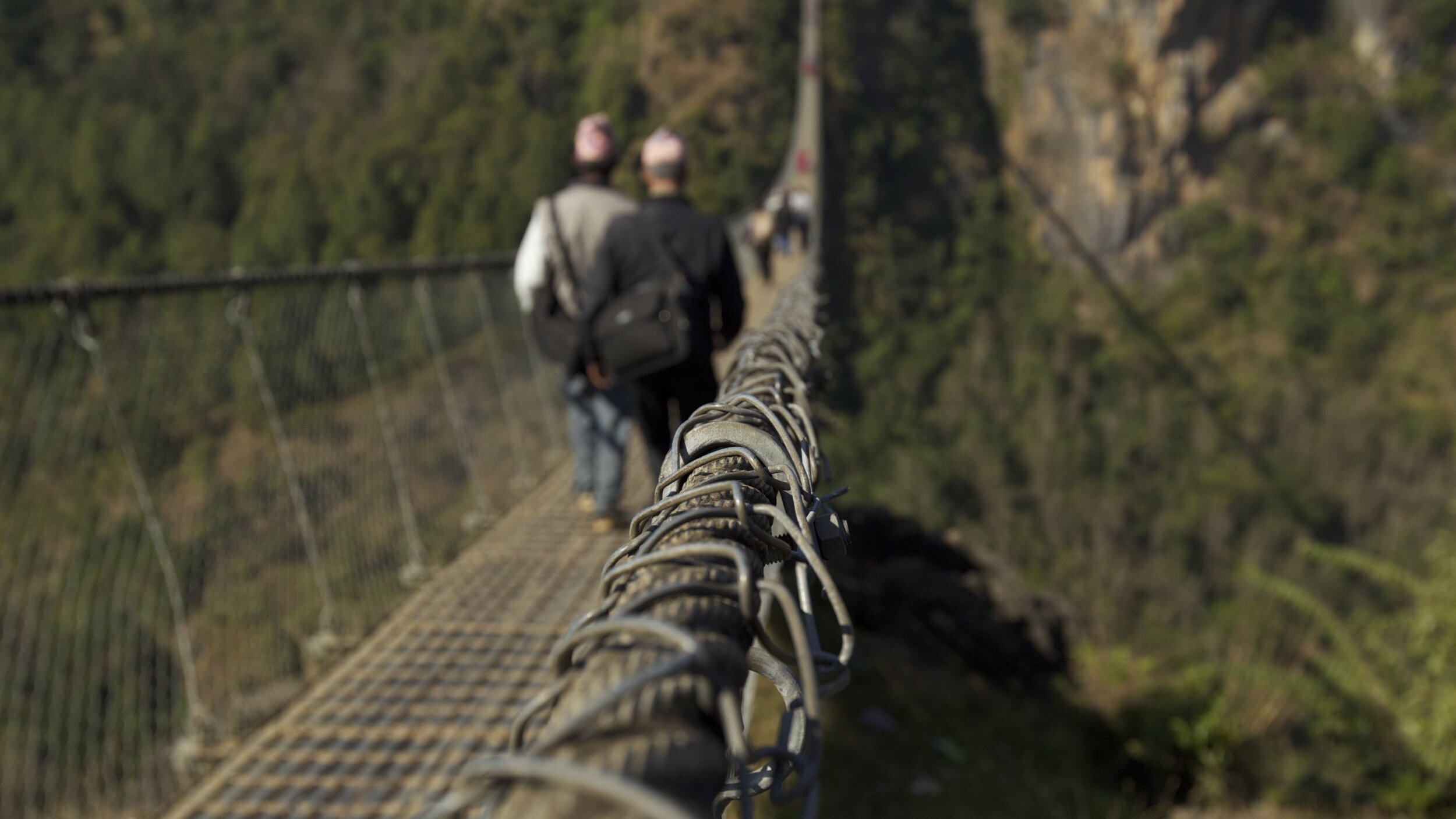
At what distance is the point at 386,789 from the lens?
212 cm

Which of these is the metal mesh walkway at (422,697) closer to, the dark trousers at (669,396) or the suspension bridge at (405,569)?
the suspension bridge at (405,569)

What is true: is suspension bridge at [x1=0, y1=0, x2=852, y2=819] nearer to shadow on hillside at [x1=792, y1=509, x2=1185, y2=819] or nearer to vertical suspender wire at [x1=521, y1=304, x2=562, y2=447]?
vertical suspender wire at [x1=521, y1=304, x2=562, y2=447]

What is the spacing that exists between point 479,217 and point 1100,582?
851 inches

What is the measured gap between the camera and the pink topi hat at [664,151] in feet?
7.90

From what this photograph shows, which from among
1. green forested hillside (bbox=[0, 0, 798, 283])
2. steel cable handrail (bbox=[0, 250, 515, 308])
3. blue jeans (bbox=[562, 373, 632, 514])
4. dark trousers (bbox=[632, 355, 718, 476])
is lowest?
blue jeans (bbox=[562, 373, 632, 514])

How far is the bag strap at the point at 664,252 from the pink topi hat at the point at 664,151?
16 centimetres

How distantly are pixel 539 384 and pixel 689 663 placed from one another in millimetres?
5008

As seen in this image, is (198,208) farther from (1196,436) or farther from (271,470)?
(271,470)

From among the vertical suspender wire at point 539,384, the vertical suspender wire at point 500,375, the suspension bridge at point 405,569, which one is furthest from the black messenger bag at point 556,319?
the vertical suspender wire at point 539,384

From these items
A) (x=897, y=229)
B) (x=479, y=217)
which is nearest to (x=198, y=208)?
(x=479, y=217)

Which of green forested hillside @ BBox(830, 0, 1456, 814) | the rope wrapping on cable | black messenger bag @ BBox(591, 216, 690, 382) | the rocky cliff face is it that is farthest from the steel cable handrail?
the rocky cliff face

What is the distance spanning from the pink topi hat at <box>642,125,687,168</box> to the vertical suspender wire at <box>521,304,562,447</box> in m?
Result: 3.02

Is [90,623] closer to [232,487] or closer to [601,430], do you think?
[601,430]

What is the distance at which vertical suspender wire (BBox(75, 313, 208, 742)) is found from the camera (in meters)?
2.28
